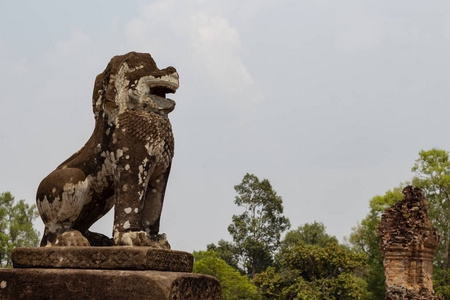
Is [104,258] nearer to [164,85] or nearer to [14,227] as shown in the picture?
[164,85]

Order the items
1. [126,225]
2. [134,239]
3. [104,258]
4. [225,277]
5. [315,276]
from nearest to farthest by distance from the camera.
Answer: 1. [104,258]
2. [134,239]
3. [126,225]
4. [225,277]
5. [315,276]

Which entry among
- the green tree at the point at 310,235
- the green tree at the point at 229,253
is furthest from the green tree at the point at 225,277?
the green tree at the point at 310,235

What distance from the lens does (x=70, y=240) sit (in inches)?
140

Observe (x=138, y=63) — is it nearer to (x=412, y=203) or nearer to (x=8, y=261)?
(x=412, y=203)

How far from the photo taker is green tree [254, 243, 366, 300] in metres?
23.6

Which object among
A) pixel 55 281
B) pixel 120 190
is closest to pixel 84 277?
pixel 55 281

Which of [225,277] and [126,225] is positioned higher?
[225,277]

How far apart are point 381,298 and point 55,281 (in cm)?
2714

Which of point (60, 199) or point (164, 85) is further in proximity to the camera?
point (164, 85)

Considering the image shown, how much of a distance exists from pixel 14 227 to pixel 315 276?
13.8m

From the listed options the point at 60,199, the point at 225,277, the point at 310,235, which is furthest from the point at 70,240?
the point at 310,235

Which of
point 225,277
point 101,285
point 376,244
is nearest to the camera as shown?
point 101,285

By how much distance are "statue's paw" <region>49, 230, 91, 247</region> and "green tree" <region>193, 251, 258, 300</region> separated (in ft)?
56.4

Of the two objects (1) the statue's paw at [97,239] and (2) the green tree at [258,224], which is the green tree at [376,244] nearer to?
(2) the green tree at [258,224]
